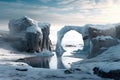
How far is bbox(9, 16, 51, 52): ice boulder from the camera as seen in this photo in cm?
11475

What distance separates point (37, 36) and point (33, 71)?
3136 inches

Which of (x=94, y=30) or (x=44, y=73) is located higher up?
(x=94, y=30)

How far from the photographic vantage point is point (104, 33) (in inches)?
3147

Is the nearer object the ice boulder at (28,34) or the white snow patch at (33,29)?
the ice boulder at (28,34)

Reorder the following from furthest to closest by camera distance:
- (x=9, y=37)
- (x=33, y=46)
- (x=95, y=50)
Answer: (x=9, y=37)
(x=33, y=46)
(x=95, y=50)

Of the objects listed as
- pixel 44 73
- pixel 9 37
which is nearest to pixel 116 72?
pixel 44 73

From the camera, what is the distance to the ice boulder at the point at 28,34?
376ft

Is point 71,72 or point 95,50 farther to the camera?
point 95,50

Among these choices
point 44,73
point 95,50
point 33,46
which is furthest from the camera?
point 33,46

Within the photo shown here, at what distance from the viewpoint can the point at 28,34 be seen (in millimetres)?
114875

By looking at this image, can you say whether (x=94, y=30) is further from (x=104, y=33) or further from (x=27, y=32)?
(x=27, y=32)

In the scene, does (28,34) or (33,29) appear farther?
(33,29)

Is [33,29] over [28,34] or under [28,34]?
over

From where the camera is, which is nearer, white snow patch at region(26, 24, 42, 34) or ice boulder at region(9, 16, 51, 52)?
ice boulder at region(9, 16, 51, 52)
